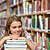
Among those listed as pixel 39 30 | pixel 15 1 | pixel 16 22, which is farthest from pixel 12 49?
pixel 15 1

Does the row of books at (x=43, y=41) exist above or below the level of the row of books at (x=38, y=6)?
below

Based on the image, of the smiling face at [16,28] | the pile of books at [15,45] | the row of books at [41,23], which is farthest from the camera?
the row of books at [41,23]

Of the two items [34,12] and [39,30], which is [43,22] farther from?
[34,12]

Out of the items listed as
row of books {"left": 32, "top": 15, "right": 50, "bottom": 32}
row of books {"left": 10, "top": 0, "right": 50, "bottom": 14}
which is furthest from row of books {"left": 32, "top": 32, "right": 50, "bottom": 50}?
row of books {"left": 10, "top": 0, "right": 50, "bottom": 14}

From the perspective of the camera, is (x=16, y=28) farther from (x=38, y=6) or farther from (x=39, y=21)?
(x=38, y=6)

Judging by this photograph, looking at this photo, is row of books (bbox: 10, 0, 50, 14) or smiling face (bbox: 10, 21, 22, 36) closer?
smiling face (bbox: 10, 21, 22, 36)

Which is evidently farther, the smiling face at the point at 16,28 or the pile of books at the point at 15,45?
the smiling face at the point at 16,28

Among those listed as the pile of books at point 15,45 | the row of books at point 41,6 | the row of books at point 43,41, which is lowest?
the row of books at point 43,41

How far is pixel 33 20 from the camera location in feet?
8.54

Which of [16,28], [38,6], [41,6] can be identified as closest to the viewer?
[16,28]

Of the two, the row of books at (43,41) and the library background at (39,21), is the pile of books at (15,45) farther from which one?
the row of books at (43,41)

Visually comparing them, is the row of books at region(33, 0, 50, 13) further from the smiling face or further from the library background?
the smiling face

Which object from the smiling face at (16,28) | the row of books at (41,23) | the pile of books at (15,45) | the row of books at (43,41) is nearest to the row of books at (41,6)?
the row of books at (41,23)

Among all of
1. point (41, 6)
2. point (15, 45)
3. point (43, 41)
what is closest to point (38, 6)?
point (41, 6)
